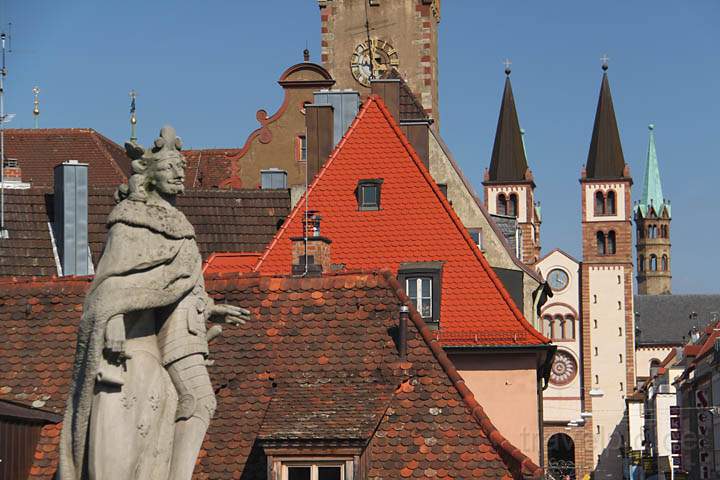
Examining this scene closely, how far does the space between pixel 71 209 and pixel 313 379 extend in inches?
649

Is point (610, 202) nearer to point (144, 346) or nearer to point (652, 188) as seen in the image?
point (652, 188)

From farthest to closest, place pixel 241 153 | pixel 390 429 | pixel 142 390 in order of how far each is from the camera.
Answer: pixel 241 153 < pixel 390 429 < pixel 142 390

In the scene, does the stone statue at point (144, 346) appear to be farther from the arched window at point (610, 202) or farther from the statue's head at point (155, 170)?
the arched window at point (610, 202)

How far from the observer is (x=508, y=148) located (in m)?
151

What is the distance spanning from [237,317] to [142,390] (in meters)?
0.83

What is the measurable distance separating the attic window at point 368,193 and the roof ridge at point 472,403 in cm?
1083

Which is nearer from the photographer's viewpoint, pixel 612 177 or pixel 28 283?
pixel 28 283

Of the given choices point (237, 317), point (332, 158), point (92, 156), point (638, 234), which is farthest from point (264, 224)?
point (638, 234)

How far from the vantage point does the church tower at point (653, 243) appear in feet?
630

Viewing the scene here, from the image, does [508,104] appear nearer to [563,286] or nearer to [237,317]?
[563,286]

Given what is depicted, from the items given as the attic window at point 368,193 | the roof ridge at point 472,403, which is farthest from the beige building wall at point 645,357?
the roof ridge at point 472,403

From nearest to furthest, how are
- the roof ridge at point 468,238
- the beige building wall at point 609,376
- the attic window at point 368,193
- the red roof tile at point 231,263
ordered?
the roof ridge at point 468,238 → the attic window at point 368,193 → the red roof tile at point 231,263 → the beige building wall at point 609,376

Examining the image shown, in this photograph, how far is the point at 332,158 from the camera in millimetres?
31859

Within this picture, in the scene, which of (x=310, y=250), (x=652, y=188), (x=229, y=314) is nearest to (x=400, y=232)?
(x=310, y=250)
